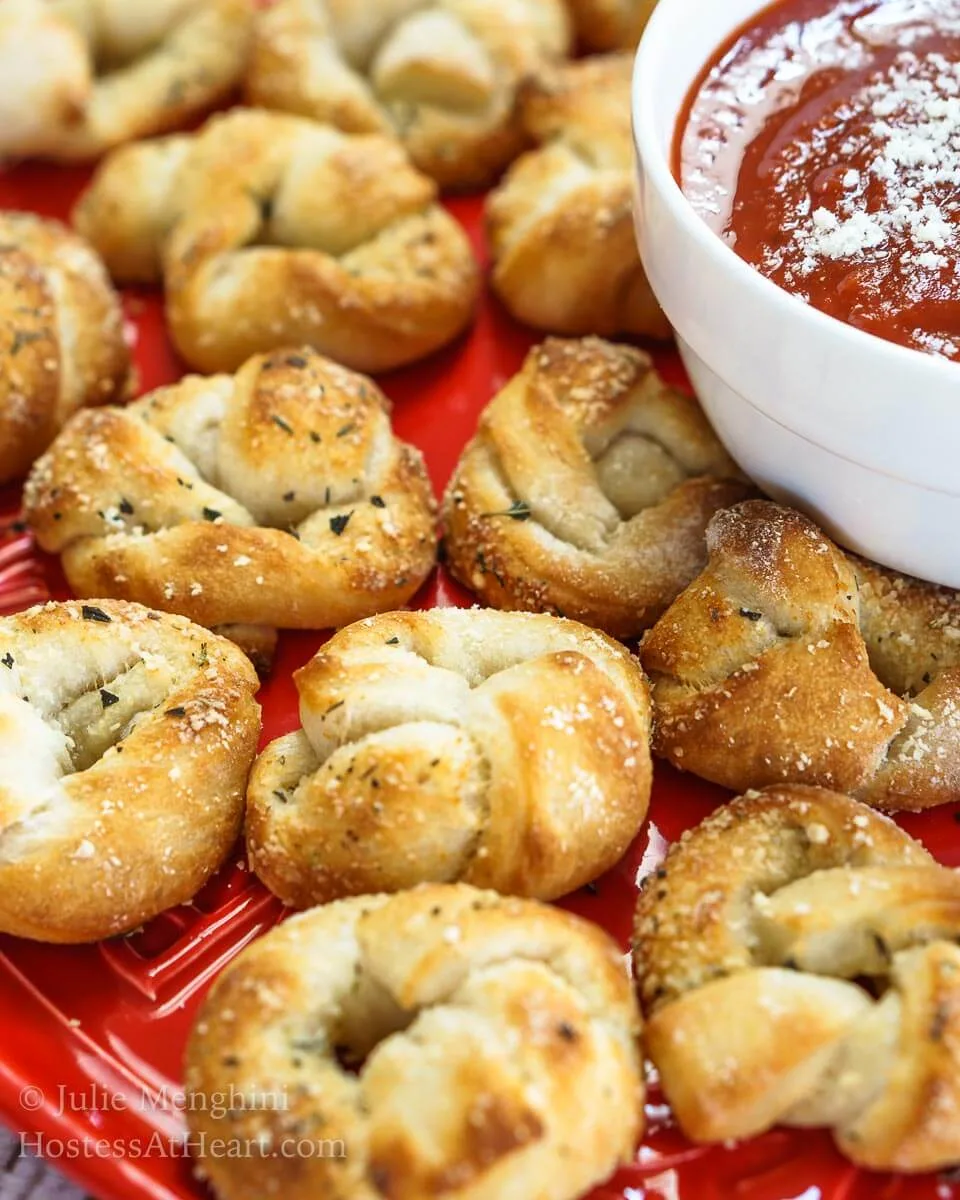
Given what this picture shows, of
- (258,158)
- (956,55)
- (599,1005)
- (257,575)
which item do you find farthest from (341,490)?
(956,55)

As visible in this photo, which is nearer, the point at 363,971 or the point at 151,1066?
the point at 363,971

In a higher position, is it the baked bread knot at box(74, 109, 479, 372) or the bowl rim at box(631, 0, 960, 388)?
the bowl rim at box(631, 0, 960, 388)

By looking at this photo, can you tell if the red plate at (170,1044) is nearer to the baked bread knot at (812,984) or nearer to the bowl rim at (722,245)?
the baked bread knot at (812,984)

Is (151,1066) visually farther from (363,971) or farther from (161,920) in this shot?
(363,971)

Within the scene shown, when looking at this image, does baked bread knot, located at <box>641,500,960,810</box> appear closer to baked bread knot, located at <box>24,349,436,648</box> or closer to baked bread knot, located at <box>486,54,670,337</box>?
baked bread knot, located at <box>24,349,436,648</box>

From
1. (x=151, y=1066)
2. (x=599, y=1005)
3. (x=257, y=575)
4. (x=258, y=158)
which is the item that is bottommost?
(x=151, y=1066)

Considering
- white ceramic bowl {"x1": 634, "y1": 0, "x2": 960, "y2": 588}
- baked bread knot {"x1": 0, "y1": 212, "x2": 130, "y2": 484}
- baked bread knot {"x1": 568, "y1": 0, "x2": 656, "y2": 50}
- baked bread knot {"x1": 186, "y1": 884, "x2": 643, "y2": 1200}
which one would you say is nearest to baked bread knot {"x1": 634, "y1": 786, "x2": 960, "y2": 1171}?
baked bread knot {"x1": 186, "y1": 884, "x2": 643, "y2": 1200}

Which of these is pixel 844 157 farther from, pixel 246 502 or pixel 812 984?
pixel 812 984
